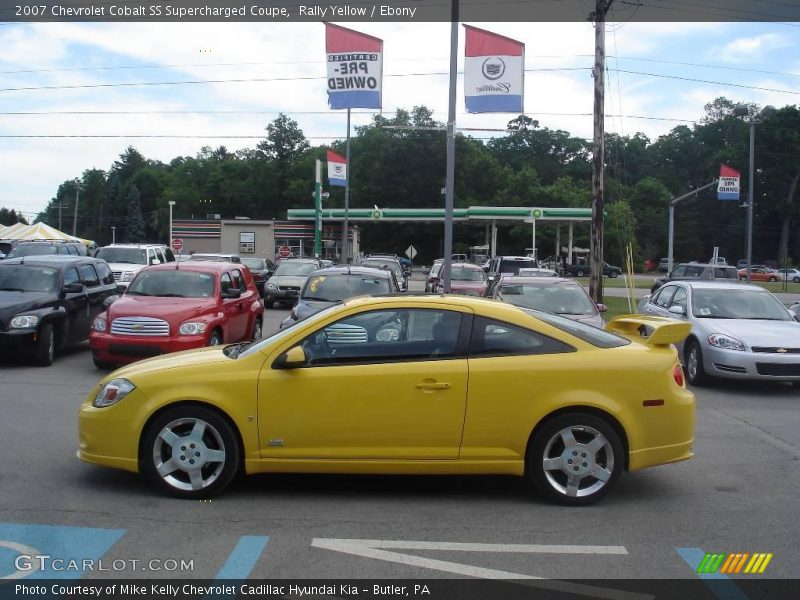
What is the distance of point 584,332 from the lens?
20.2ft

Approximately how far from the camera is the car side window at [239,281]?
541 inches

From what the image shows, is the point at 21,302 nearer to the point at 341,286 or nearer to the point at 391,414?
the point at 341,286

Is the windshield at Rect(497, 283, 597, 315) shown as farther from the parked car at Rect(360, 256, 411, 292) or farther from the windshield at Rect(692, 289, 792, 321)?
the parked car at Rect(360, 256, 411, 292)

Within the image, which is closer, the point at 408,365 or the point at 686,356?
the point at 408,365

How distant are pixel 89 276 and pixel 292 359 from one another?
10.1 m

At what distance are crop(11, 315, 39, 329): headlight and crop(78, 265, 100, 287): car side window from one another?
2.28 m

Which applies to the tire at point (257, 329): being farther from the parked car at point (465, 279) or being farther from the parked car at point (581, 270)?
the parked car at point (581, 270)

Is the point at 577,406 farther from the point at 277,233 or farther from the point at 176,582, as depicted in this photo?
the point at 277,233

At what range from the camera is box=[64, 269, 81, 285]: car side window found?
522 inches

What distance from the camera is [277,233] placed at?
59.4m

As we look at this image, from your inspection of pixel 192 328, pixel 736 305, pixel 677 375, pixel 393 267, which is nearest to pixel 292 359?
pixel 677 375

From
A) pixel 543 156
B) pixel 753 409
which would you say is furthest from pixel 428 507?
pixel 543 156

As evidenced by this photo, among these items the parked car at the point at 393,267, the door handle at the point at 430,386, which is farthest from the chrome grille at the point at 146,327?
the parked car at the point at 393,267

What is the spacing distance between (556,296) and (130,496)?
8497mm
